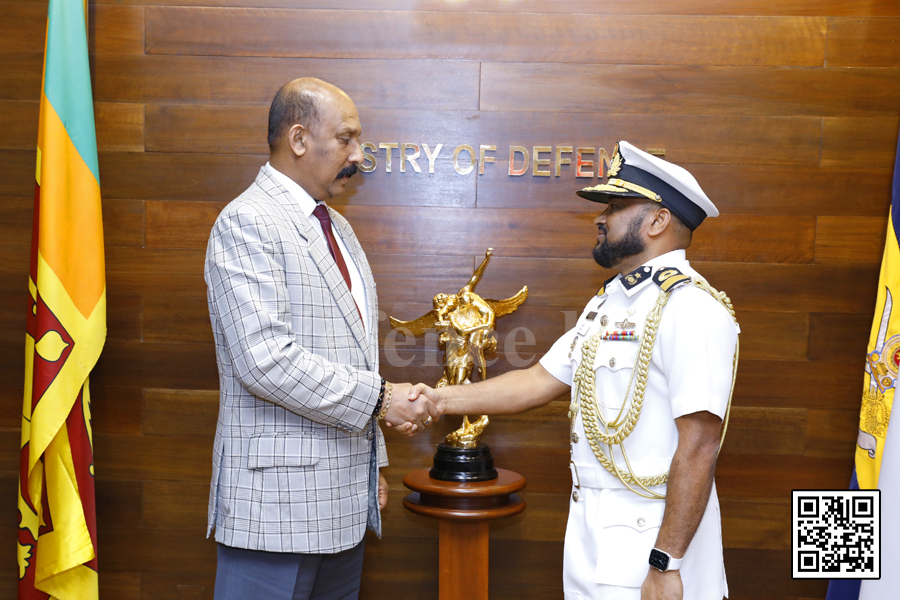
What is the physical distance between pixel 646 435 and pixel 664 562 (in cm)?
25

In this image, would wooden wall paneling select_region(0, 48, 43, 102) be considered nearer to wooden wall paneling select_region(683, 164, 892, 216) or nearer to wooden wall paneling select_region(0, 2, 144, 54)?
wooden wall paneling select_region(0, 2, 144, 54)

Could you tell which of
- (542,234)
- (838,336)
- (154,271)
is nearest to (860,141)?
(838,336)

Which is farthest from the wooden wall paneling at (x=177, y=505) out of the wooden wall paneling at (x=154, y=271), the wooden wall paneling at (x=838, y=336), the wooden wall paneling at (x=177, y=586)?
the wooden wall paneling at (x=838, y=336)

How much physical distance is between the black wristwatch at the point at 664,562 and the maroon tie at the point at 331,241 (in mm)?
882

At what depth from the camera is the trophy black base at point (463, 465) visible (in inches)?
83.3

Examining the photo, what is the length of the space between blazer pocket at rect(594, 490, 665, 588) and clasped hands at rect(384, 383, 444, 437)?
0.57 m

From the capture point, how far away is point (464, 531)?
6.89ft

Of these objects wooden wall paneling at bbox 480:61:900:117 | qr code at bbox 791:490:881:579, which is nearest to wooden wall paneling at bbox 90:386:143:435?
wooden wall paneling at bbox 480:61:900:117

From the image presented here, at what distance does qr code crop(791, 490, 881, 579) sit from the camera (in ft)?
5.72

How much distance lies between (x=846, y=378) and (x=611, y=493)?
1.36 m

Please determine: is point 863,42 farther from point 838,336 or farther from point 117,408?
point 117,408

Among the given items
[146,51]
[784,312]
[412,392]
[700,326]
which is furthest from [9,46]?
[784,312]

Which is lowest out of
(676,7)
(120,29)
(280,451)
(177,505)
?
(177,505)

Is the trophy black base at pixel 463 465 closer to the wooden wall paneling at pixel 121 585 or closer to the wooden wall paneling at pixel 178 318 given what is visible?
the wooden wall paneling at pixel 178 318
